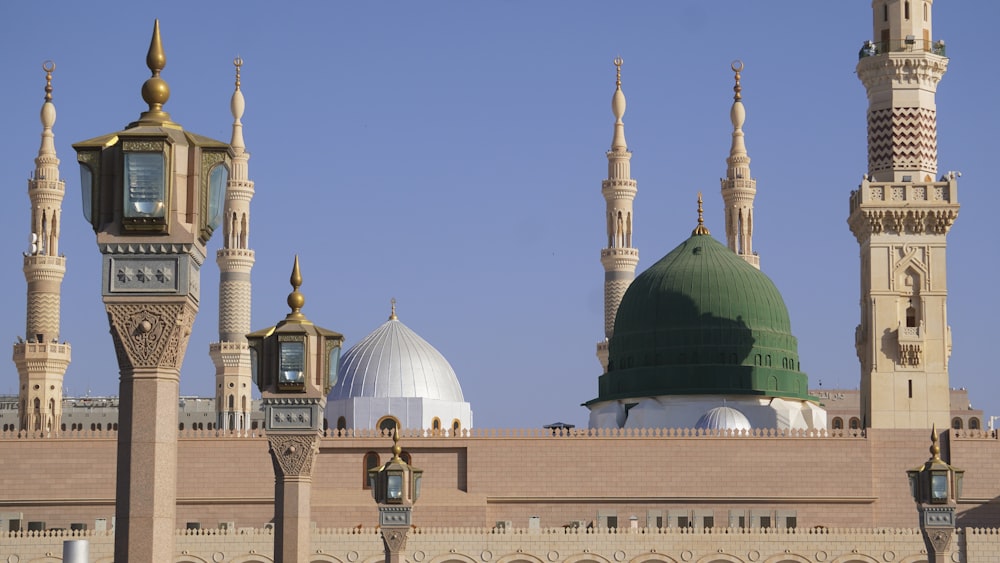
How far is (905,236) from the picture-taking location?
4028cm

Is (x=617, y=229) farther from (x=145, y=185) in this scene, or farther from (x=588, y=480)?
(x=145, y=185)

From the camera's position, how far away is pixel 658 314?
4603 cm

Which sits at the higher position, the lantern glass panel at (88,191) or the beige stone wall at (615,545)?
the lantern glass panel at (88,191)

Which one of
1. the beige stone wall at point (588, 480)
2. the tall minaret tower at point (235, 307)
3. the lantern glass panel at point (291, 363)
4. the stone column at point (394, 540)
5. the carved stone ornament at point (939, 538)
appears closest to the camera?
the lantern glass panel at point (291, 363)

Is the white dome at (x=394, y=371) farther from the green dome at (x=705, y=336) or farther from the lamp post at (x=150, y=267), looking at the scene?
the lamp post at (x=150, y=267)

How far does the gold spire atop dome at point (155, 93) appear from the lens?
10.0 meters

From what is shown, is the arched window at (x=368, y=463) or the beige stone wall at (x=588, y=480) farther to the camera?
the arched window at (x=368, y=463)

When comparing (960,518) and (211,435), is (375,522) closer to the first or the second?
(211,435)

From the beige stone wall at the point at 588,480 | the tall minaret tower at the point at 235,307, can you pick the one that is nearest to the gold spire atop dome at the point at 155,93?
the beige stone wall at the point at 588,480

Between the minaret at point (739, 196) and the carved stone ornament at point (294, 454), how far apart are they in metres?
33.8

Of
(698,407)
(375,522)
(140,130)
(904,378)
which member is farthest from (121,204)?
(698,407)

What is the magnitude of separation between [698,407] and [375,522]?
9.82 m

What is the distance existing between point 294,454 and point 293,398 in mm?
618

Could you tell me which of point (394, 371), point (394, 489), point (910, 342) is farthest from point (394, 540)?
point (394, 371)
